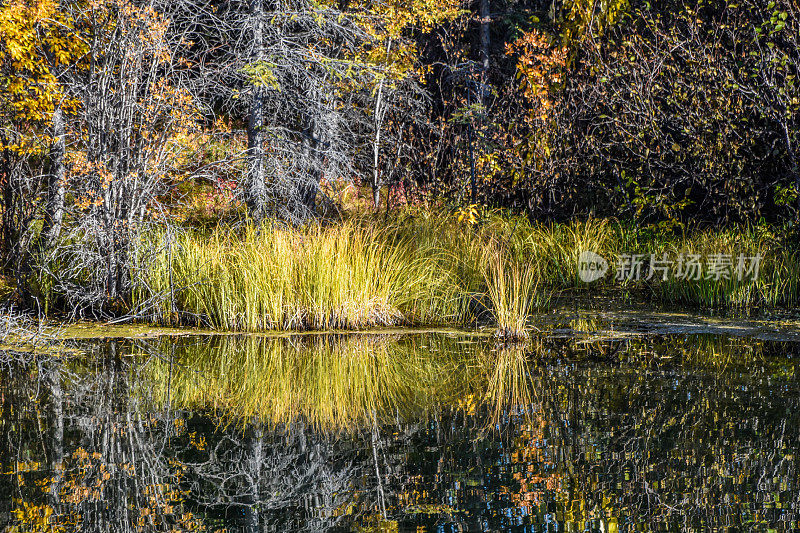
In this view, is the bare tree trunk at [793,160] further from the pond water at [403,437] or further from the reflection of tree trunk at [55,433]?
the reflection of tree trunk at [55,433]

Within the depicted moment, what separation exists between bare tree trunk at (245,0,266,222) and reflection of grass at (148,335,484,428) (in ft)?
10.3

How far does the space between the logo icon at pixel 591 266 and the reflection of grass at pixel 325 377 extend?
Result: 3.49 m

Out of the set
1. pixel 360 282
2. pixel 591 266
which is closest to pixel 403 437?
pixel 360 282

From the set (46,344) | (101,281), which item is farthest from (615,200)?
(46,344)

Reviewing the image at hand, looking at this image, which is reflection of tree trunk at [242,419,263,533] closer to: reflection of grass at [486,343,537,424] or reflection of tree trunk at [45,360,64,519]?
reflection of tree trunk at [45,360,64,519]

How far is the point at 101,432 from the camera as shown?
4027 millimetres

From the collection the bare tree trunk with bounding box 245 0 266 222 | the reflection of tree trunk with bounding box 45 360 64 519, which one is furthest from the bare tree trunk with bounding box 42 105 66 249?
the reflection of tree trunk with bounding box 45 360 64 519

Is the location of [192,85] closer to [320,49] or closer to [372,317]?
[320,49]

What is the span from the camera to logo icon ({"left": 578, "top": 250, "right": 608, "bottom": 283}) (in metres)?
9.64

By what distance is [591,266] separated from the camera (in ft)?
32.0

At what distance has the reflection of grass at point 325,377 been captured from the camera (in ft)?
15.1

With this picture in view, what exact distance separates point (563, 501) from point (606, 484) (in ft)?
0.89

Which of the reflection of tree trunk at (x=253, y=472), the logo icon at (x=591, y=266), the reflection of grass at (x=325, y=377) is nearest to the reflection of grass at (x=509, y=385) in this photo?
the reflection of grass at (x=325, y=377)

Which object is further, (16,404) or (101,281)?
(101,281)
